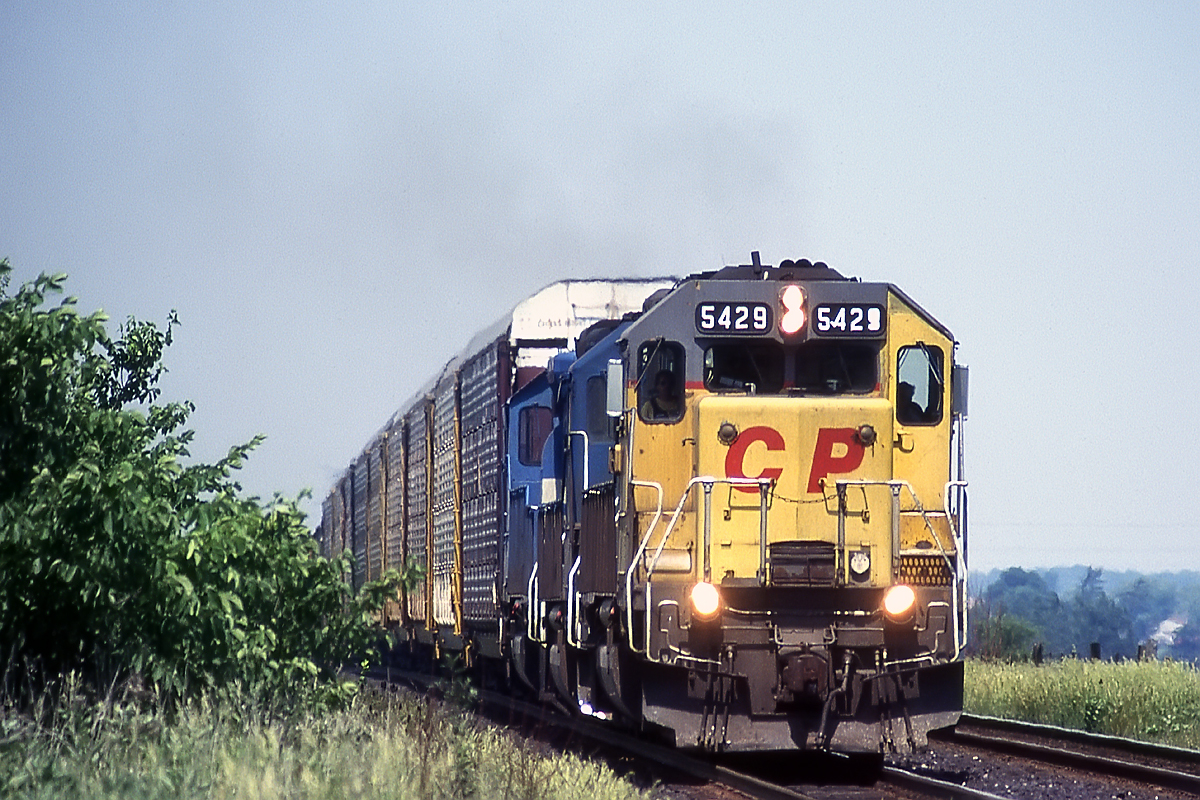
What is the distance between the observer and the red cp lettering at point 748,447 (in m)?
11.1

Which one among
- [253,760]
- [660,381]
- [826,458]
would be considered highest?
[660,381]

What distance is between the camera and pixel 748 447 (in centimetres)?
1112

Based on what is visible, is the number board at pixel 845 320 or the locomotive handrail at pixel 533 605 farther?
the locomotive handrail at pixel 533 605

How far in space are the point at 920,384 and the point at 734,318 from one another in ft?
4.68

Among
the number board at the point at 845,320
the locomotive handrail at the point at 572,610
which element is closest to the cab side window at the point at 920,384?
the number board at the point at 845,320

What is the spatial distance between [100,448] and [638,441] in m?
3.61

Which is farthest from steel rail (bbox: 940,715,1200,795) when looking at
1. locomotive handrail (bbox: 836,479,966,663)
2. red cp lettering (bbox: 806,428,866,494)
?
red cp lettering (bbox: 806,428,866,494)

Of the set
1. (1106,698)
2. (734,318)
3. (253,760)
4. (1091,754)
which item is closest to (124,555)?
(253,760)

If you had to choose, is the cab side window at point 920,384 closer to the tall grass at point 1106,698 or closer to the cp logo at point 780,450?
the cp logo at point 780,450

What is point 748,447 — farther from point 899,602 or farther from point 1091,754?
point 1091,754

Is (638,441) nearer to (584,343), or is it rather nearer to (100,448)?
(584,343)

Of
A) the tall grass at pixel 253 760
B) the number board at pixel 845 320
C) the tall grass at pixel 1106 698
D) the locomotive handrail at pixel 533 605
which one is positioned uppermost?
the number board at pixel 845 320

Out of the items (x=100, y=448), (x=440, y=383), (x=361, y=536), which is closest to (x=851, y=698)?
(x=100, y=448)

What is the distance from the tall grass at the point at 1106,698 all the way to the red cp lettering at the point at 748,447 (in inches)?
241
